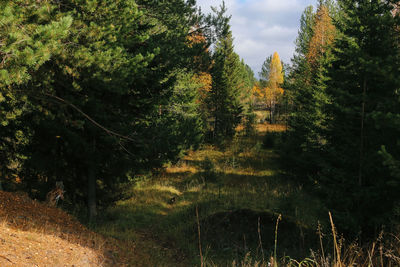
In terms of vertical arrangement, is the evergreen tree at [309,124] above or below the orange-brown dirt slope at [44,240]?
above

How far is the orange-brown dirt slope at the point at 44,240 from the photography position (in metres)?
4.29

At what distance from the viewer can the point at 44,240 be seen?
5070 mm

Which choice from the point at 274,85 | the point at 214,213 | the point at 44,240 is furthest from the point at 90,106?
the point at 274,85

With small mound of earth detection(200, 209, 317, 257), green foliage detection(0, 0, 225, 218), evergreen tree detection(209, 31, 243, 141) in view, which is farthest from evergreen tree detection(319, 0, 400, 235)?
evergreen tree detection(209, 31, 243, 141)

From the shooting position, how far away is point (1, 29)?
4637mm

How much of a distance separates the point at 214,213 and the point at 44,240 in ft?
21.9

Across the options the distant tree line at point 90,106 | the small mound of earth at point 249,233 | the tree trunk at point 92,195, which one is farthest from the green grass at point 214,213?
the distant tree line at point 90,106

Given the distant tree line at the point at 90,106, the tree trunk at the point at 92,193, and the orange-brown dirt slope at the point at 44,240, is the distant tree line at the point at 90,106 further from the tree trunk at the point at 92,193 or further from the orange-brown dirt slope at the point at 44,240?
the orange-brown dirt slope at the point at 44,240

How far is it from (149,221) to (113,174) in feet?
10.3

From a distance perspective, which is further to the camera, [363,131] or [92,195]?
[92,195]

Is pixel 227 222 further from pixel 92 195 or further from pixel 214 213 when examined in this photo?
pixel 92 195

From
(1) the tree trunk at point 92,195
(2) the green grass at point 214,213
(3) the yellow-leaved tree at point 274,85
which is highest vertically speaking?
(3) the yellow-leaved tree at point 274,85

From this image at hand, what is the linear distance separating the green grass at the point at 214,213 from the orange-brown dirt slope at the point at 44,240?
1.44m

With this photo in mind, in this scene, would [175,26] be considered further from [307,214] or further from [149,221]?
[307,214]
